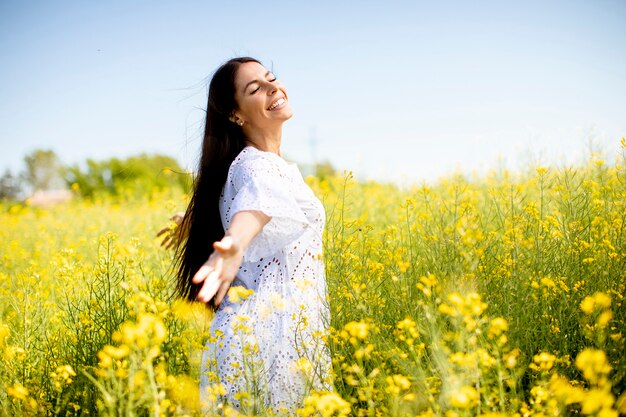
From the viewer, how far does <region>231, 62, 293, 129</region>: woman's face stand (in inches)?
84.7

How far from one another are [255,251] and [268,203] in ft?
0.74

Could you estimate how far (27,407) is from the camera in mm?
1761

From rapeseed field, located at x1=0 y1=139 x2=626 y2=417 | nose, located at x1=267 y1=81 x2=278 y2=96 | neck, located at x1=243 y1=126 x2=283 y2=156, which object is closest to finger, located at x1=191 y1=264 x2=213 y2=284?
rapeseed field, located at x1=0 y1=139 x2=626 y2=417

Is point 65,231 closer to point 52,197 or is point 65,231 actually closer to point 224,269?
point 224,269

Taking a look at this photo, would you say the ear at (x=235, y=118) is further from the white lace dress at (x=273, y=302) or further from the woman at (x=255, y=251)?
the white lace dress at (x=273, y=302)

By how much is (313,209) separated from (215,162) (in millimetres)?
479

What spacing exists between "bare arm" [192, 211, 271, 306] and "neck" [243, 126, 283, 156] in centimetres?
62

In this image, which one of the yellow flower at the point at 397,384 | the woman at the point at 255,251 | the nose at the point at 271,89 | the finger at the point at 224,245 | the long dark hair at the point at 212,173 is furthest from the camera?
the nose at the point at 271,89

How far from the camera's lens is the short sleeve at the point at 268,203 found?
5.45 feet

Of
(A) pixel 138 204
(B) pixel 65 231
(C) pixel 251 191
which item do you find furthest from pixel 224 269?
(A) pixel 138 204

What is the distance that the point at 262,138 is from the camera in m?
2.19

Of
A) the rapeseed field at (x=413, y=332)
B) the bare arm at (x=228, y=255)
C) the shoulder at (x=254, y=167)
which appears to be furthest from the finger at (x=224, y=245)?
the shoulder at (x=254, y=167)

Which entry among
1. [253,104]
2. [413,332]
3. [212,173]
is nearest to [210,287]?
[413,332]

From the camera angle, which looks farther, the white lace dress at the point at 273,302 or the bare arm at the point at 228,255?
the white lace dress at the point at 273,302
